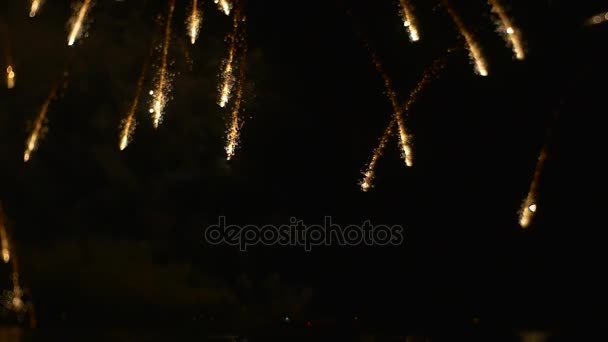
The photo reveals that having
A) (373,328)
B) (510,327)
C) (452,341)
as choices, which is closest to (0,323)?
(373,328)

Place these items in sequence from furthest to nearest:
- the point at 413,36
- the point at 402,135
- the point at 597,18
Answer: the point at 402,135 < the point at 413,36 < the point at 597,18

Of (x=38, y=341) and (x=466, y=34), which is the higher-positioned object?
(x=466, y=34)

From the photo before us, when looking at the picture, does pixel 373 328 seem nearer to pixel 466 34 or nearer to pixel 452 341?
pixel 452 341

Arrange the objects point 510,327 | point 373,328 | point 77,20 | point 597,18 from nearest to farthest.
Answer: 1. point 597,18
2. point 77,20
3. point 510,327
4. point 373,328

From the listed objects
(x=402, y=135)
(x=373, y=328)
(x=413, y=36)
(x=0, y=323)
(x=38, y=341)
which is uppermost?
(x=413, y=36)

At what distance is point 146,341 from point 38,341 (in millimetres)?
6786

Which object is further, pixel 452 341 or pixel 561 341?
pixel 452 341

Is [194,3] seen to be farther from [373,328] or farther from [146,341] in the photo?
[373,328]

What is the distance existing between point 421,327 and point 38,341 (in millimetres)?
46566

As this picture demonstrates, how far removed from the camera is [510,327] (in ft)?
227

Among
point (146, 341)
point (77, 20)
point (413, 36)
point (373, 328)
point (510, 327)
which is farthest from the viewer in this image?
point (373, 328)

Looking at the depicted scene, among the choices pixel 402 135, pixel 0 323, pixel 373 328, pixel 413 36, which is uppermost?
pixel 413 36

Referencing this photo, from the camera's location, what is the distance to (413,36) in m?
10.7

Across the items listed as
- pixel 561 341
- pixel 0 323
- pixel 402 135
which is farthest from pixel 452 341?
pixel 0 323
